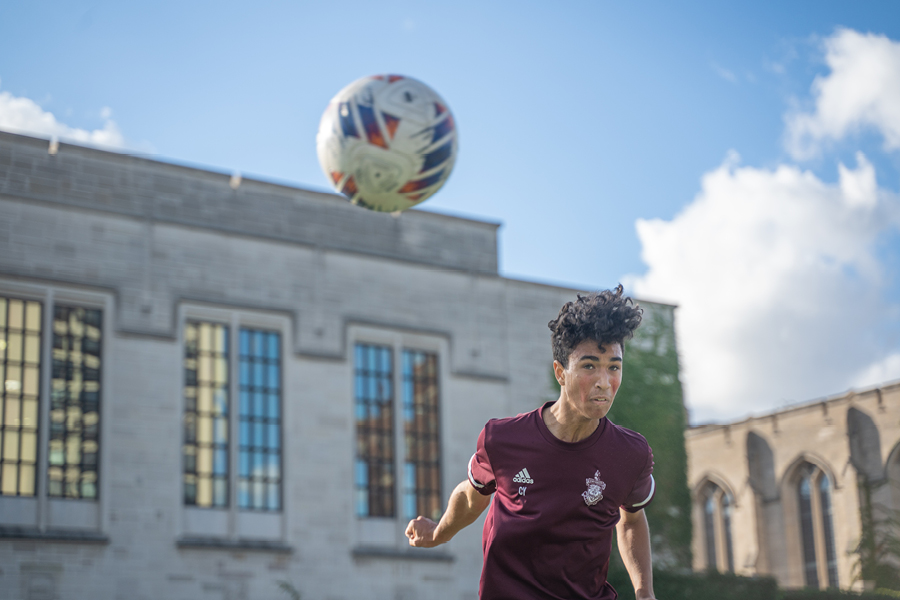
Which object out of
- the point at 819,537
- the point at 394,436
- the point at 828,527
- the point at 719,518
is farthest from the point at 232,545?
the point at 719,518

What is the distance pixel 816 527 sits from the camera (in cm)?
3872

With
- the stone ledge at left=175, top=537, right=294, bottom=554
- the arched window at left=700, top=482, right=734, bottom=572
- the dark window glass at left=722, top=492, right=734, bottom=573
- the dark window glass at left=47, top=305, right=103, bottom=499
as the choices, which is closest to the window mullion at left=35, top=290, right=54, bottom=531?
the dark window glass at left=47, top=305, right=103, bottom=499

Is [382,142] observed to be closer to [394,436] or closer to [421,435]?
[394,436]

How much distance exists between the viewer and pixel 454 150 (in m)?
12.2

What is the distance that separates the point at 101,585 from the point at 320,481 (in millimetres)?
4815

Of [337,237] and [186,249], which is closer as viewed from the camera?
[186,249]

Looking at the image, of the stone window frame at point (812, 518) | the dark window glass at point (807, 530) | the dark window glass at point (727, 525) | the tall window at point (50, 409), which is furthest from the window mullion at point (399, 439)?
the dark window glass at point (727, 525)

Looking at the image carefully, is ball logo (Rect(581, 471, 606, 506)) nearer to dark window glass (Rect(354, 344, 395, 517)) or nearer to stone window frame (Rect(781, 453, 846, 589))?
dark window glass (Rect(354, 344, 395, 517))

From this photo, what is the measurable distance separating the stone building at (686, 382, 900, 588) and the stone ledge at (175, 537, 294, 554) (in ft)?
58.1

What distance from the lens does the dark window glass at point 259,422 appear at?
72.6ft

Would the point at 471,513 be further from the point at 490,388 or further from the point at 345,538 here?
the point at 490,388

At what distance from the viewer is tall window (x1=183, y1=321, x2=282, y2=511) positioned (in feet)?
71.5

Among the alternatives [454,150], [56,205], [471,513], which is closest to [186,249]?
[56,205]

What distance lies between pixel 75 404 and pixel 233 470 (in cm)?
336
